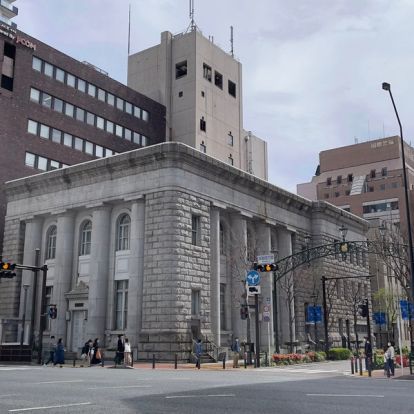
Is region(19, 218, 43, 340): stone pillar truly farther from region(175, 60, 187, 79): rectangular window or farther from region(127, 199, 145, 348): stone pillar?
region(175, 60, 187, 79): rectangular window

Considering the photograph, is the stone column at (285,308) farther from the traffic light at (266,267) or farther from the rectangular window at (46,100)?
the rectangular window at (46,100)

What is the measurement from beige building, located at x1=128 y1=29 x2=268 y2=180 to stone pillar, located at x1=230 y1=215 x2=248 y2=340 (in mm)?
27066

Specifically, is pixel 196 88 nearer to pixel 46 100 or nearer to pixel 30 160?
pixel 46 100

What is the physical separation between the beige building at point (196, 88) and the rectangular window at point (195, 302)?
3341 cm

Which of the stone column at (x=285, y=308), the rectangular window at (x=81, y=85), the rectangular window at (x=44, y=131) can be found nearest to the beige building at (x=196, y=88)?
the rectangular window at (x=81, y=85)

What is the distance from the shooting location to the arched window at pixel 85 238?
140 ft

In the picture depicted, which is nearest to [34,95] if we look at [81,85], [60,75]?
[60,75]

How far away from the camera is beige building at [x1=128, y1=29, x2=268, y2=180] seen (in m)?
70.1

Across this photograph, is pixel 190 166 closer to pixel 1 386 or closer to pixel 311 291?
pixel 311 291

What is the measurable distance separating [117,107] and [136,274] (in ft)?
104

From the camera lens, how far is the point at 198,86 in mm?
70000

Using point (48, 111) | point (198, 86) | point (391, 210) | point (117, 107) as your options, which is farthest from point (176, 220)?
point (391, 210)

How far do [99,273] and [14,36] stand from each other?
26573 millimetres

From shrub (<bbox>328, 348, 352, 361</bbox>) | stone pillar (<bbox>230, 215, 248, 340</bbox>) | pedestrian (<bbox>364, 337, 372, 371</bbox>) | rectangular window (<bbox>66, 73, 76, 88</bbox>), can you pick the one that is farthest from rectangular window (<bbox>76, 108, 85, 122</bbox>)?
pedestrian (<bbox>364, 337, 372, 371</bbox>)
